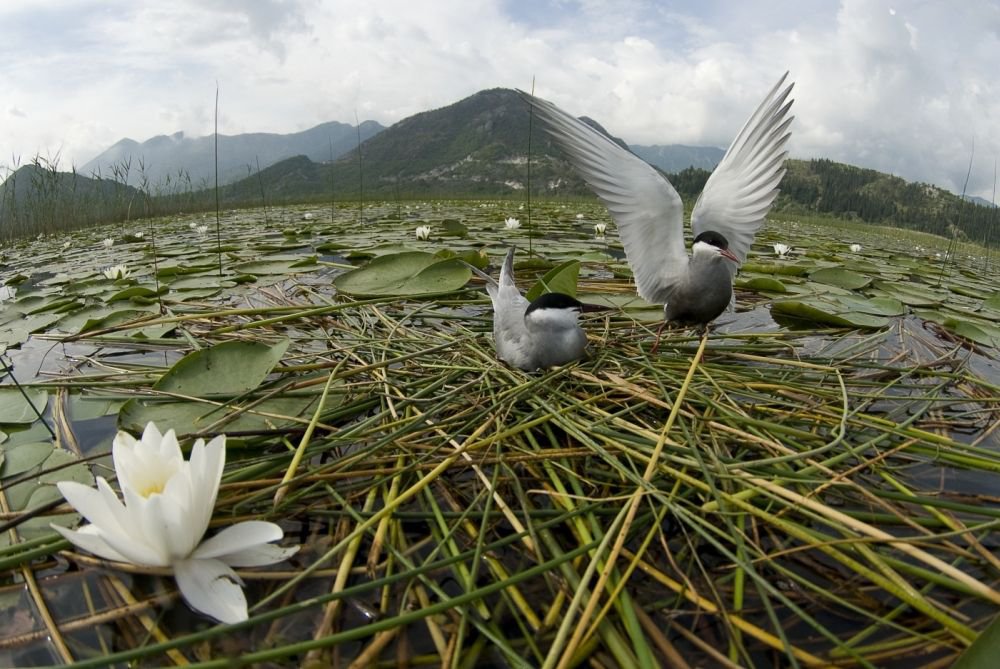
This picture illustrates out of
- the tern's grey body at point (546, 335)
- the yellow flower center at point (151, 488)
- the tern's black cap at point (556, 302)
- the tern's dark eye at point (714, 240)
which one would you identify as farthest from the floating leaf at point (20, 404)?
the tern's dark eye at point (714, 240)

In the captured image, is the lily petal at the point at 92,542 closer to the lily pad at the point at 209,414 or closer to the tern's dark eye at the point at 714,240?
the lily pad at the point at 209,414

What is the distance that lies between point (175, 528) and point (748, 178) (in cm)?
300

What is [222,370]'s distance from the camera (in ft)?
6.28

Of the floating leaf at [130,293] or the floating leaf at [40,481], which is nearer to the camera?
the floating leaf at [40,481]

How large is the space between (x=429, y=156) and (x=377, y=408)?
117m

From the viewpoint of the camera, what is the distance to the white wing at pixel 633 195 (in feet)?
8.20

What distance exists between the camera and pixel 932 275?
5.28m

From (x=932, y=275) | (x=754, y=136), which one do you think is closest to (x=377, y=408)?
(x=754, y=136)

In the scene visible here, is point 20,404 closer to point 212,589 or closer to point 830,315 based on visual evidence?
point 212,589

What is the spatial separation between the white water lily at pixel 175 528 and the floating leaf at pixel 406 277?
2.02 meters

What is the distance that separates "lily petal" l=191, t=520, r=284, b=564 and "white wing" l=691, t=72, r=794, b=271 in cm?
273

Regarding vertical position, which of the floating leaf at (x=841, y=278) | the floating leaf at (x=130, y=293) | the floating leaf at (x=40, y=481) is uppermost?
the floating leaf at (x=841, y=278)

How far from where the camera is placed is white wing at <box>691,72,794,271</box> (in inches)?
104

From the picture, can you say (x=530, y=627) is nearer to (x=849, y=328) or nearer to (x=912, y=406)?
(x=912, y=406)
